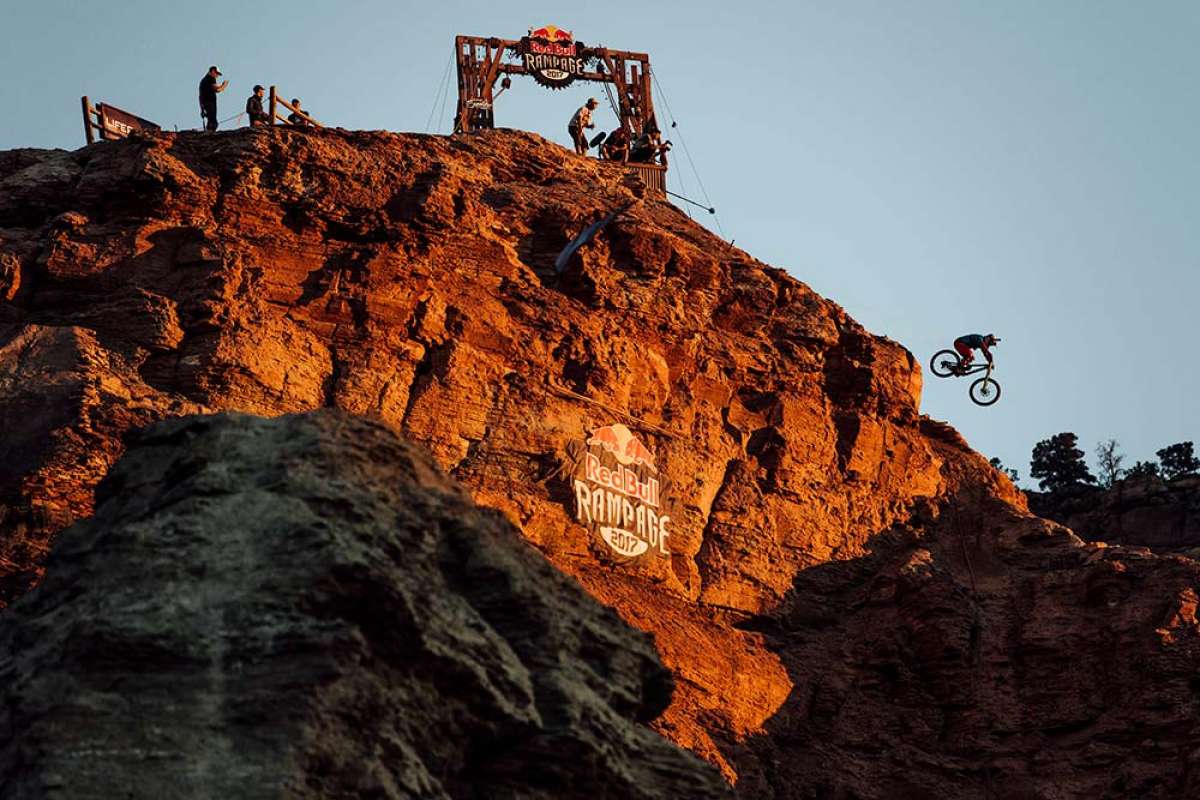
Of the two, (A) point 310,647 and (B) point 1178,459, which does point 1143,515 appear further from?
(A) point 310,647

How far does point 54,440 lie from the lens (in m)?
30.0

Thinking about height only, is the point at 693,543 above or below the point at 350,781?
above

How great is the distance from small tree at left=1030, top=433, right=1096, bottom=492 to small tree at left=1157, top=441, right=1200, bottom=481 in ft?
7.42

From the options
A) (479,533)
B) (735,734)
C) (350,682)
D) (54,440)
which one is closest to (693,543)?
(735,734)

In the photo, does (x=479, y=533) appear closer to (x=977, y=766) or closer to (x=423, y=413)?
(x=423, y=413)

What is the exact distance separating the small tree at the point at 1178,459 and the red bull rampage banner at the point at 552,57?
1021 inches

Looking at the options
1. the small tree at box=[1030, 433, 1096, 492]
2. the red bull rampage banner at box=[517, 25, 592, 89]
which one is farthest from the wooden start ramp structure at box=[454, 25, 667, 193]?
the small tree at box=[1030, 433, 1096, 492]

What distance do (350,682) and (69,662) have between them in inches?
72.7

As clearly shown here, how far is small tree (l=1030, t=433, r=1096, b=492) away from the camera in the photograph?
217 feet

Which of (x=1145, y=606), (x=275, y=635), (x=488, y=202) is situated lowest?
(x=275, y=635)

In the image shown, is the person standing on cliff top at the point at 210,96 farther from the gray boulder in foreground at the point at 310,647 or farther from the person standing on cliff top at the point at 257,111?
the gray boulder in foreground at the point at 310,647

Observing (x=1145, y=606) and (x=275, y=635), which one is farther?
(x=1145, y=606)

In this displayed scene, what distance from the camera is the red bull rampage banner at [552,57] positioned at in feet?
155

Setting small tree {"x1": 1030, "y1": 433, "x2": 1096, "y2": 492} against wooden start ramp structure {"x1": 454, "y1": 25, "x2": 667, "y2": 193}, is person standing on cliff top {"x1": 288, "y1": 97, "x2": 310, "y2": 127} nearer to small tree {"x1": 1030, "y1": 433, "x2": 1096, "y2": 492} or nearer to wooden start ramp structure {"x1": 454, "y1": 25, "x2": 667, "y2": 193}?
wooden start ramp structure {"x1": 454, "y1": 25, "x2": 667, "y2": 193}
